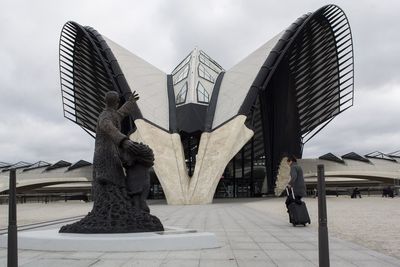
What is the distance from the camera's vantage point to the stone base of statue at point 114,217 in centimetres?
905

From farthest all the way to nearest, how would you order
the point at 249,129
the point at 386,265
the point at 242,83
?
the point at 242,83 → the point at 249,129 → the point at 386,265

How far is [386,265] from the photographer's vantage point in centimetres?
703

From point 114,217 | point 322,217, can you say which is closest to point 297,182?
point 114,217

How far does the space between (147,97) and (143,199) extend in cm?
3480

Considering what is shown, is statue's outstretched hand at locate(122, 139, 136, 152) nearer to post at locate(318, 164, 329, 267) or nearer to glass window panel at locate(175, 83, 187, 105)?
post at locate(318, 164, 329, 267)

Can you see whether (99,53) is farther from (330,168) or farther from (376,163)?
(376,163)

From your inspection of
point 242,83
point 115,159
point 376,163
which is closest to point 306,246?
point 115,159

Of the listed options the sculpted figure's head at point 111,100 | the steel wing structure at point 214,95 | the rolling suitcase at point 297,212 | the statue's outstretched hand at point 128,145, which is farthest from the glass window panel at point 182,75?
the statue's outstretched hand at point 128,145

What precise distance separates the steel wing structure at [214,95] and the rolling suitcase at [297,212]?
19.4 m

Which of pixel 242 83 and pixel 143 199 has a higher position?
pixel 242 83

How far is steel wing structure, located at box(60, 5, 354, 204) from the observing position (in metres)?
36.7

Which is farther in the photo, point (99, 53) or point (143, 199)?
point (99, 53)

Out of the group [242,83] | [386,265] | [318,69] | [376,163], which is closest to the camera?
[386,265]

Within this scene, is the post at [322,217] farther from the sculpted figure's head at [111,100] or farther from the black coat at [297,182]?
the black coat at [297,182]
